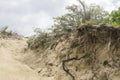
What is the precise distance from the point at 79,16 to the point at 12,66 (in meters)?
3.36

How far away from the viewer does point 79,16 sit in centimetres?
1473

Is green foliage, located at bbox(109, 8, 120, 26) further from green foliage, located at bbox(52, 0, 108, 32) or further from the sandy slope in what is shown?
the sandy slope

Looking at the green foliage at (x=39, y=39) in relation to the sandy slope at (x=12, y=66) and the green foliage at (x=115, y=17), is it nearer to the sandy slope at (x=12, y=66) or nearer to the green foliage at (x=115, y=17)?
the sandy slope at (x=12, y=66)

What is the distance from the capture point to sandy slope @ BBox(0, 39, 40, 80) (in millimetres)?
13148

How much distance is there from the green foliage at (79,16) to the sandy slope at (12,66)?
81.1 inches

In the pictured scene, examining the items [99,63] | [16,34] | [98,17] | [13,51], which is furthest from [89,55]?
[16,34]

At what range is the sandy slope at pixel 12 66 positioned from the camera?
13148 millimetres

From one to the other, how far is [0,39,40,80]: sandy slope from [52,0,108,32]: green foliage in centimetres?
206

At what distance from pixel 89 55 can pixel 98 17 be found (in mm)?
2487

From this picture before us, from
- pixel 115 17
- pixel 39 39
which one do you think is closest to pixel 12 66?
pixel 39 39

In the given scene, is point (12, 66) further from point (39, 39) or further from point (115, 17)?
point (115, 17)

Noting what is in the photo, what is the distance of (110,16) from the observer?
14.9 meters

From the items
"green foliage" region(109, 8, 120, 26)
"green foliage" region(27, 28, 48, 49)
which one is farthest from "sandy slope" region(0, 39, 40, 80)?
"green foliage" region(109, 8, 120, 26)

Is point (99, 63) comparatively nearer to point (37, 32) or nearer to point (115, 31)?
point (115, 31)
